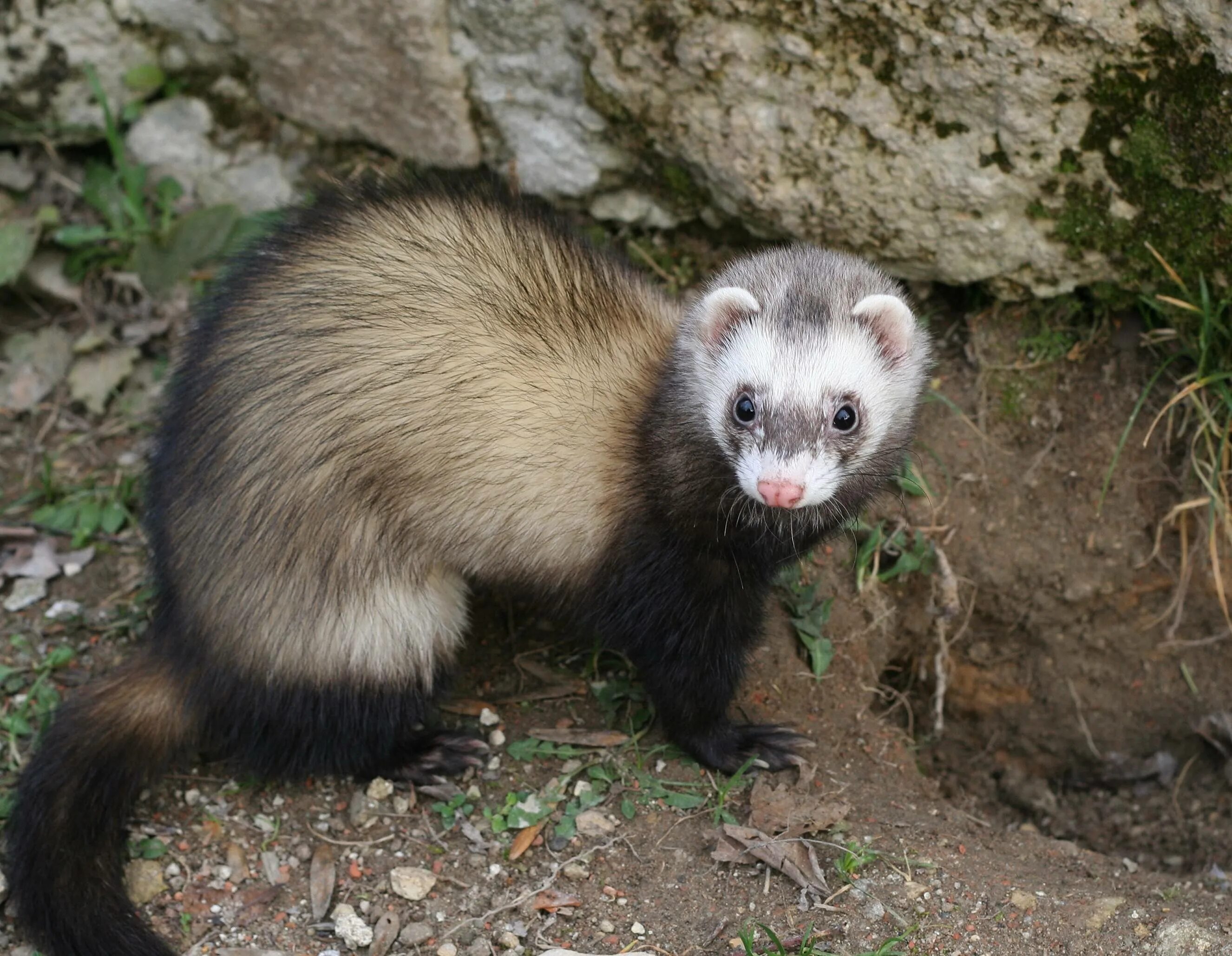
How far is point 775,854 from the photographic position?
3.18 meters

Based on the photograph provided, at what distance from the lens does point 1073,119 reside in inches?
141

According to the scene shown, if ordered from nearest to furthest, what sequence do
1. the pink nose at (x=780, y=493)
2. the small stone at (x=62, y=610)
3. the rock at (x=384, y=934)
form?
the pink nose at (x=780, y=493)
the rock at (x=384, y=934)
the small stone at (x=62, y=610)

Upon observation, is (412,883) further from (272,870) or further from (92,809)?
(92,809)

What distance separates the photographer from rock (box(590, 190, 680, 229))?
440 centimetres

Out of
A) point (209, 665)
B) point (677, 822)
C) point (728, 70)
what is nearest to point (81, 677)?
point (209, 665)

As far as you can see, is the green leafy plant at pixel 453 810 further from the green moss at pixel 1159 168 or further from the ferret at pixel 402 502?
the green moss at pixel 1159 168

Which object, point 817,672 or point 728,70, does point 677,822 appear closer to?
point 817,672

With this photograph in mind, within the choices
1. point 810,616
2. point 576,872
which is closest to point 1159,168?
point 810,616

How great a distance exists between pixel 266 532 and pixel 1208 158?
2.72 m

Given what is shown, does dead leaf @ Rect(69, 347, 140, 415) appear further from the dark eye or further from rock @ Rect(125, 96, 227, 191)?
the dark eye

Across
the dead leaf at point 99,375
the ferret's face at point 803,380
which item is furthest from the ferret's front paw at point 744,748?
the dead leaf at point 99,375

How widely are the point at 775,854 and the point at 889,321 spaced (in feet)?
4.45

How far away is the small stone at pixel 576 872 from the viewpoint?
3256 mm

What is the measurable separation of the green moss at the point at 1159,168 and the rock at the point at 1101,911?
1.80 metres
